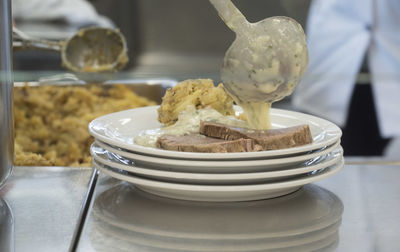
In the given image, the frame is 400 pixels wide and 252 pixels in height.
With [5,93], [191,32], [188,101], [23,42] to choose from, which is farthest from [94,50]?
[191,32]

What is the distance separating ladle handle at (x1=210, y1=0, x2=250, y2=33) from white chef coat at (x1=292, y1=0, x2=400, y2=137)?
7.13 ft

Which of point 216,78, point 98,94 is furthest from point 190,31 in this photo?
point 216,78

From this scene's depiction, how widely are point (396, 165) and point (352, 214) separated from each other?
24 centimetres

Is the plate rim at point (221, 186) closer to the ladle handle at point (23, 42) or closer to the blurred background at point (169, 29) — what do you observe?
the ladle handle at point (23, 42)

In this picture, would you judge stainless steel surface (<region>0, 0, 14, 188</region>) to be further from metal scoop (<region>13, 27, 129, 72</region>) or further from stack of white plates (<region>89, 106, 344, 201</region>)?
metal scoop (<region>13, 27, 129, 72</region>)

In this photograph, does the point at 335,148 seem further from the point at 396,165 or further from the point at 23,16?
the point at 23,16

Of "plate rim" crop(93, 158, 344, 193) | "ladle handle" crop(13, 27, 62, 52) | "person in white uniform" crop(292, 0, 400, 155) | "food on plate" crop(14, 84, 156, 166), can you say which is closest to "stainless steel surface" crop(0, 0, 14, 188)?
"plate rim" crop(93, 158, 344, 193)

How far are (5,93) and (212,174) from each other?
0.92 feet

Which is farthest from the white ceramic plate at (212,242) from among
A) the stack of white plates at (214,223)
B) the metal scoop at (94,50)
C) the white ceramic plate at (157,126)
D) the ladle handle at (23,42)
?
the metal scoop at (94,50)

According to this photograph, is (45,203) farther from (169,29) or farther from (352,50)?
(169,29)

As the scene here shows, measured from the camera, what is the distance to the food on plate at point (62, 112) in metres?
1.20

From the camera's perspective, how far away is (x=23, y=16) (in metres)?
3.38

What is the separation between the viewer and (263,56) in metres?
0.69

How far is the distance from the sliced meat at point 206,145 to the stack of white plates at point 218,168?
0.02m
